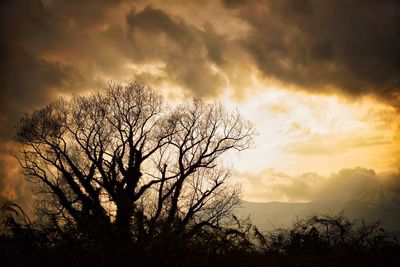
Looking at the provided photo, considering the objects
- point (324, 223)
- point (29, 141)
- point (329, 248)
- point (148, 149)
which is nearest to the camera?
point (329, 248)

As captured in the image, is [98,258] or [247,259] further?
[247,259]

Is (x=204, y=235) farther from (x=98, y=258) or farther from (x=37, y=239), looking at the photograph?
(x=37, y=239)

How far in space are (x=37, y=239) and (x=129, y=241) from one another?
882mm

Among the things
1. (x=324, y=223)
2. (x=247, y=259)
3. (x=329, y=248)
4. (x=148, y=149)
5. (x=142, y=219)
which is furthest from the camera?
(x=148, y=149)

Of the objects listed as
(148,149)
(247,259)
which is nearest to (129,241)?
(247,259)

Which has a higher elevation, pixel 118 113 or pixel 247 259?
pixel 118 113

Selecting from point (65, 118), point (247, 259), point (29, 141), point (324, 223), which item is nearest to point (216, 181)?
point (65, 118)

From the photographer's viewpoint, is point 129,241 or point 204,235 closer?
point 129,241

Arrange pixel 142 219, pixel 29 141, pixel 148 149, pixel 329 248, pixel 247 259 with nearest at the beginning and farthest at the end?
pixel 142 219 → pixel 247 259 → pixel 329 248 → pixel 29 141 → pixel 148 149

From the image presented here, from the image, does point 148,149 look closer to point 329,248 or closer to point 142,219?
point 329,248

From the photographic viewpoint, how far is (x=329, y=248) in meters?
5.76

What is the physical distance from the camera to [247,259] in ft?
11.3

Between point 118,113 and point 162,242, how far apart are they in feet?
65.6

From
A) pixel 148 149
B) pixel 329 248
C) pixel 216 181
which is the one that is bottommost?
pixel 329 248
